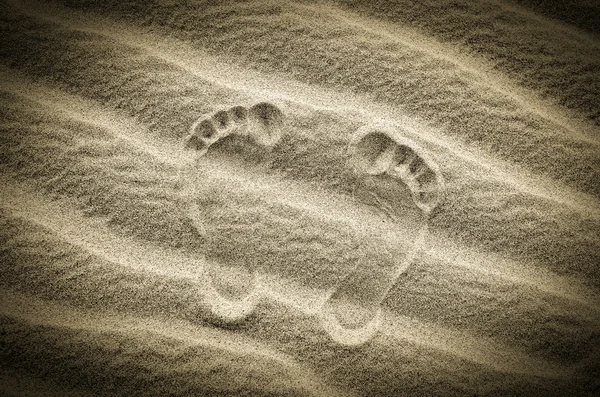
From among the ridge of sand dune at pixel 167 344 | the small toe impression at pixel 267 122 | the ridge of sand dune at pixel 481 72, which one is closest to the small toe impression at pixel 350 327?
the ridge of sand dune at pixel 167 344

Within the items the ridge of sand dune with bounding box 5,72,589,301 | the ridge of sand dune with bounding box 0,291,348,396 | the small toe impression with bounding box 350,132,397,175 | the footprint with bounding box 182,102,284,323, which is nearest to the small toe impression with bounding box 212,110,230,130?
the footprint with bounding box 182,102,284,323

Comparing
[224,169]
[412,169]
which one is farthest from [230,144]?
[412,169]

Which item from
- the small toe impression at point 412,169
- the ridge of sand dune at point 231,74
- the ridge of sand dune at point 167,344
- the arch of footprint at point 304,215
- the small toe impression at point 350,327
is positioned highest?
the ridge of sand dune at point 231,74

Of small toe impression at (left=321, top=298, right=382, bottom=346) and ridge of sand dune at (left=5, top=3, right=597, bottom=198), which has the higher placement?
ridge of sand dune at (left=5, top=3, right=597, bottom=198)

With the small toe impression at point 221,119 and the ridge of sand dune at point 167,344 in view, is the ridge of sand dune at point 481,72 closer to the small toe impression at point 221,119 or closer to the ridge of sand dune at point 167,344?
the small toe impression at point 221,119

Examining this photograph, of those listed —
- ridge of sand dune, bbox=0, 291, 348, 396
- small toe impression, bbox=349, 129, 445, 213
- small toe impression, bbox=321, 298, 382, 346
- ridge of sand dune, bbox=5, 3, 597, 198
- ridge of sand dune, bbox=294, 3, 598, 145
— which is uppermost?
ridge of sand dune, bbox=294, 3, 598, 145

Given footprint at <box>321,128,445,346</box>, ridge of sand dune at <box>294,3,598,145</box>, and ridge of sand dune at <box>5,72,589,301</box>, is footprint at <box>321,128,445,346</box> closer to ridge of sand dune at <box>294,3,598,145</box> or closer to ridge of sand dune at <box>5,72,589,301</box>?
ridge of sand dune at <box>5,72,589,301</box>

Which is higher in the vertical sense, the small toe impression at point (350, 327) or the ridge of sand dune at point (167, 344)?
the small toe impression at point (350, 327)

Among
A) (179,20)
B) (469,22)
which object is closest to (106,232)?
(179,20)
